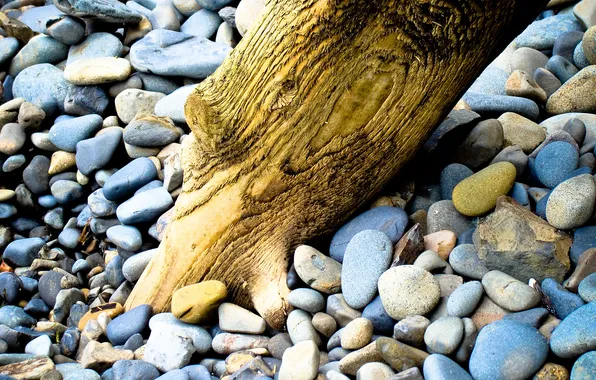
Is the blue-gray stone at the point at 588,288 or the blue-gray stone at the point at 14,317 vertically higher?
the blue-gray stone at the point at 588,288

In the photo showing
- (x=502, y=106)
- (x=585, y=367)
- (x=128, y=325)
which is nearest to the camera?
(x=585, y=367)

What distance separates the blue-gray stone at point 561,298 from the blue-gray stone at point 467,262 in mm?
270

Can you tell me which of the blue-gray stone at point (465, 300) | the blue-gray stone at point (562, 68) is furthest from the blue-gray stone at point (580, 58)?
the blue-gray stone at point (465, 300)

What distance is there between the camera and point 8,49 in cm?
534

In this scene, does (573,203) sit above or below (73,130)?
above

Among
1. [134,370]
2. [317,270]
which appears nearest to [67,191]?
[134,370]

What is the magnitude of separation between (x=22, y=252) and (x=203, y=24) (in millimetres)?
2214

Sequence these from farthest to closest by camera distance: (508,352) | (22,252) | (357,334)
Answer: (22,252) < (357,334) < (508,352)

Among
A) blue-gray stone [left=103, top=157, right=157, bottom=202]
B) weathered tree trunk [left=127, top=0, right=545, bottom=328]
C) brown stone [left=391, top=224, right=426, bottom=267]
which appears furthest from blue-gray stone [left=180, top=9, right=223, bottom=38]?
brown stone [left=391, top=224, right=426, bottom=267]

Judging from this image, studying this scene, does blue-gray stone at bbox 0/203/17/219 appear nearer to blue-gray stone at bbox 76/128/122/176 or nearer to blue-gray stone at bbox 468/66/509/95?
blue-gray stone at bbox 76/128/122/176

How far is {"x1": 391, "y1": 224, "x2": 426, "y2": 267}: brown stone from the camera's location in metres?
2.78

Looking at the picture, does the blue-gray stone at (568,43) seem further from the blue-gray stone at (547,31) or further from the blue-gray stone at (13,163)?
the blue-gray stone at (13,163)

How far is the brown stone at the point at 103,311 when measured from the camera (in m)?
3.37

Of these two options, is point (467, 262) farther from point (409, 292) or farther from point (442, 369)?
point (442, 369)
